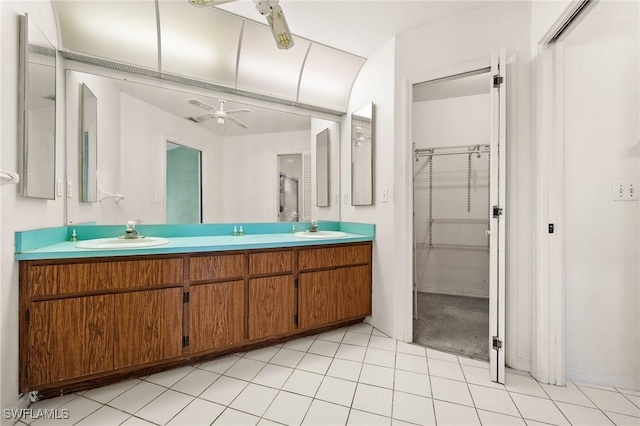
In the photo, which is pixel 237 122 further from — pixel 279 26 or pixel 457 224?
pixel 457 224

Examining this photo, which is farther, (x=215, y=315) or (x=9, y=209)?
(x=215, y=315)

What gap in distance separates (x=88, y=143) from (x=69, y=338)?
127 centimetres

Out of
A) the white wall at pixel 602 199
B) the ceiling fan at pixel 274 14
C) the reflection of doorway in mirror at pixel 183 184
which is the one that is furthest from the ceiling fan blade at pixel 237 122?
the white wall at pixel 602 199

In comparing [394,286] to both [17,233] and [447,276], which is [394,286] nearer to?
[447,276]

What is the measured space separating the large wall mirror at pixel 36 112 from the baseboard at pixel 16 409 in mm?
1036

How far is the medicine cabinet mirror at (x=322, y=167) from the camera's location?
2.73 metres

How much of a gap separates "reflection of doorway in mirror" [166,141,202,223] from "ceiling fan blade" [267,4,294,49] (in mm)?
1153

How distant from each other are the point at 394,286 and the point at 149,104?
246 centimetres

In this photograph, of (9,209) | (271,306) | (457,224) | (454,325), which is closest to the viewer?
(9,209)

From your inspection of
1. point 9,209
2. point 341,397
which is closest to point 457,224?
point 341,397

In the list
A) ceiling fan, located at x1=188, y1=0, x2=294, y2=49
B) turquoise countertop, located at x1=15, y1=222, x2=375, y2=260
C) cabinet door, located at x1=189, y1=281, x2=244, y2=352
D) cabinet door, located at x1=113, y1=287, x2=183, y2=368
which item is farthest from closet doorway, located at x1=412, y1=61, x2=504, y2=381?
cabinet door, located at x1=113, y1=287, x2=183, y2=368

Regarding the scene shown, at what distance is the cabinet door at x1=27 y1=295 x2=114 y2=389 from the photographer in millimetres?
1339

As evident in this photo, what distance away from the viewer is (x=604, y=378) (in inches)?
62.8

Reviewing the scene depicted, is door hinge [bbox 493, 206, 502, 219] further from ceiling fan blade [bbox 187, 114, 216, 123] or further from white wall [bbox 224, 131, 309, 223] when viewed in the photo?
ceiling fan blade [bbox 187, 114, 216, 123]
